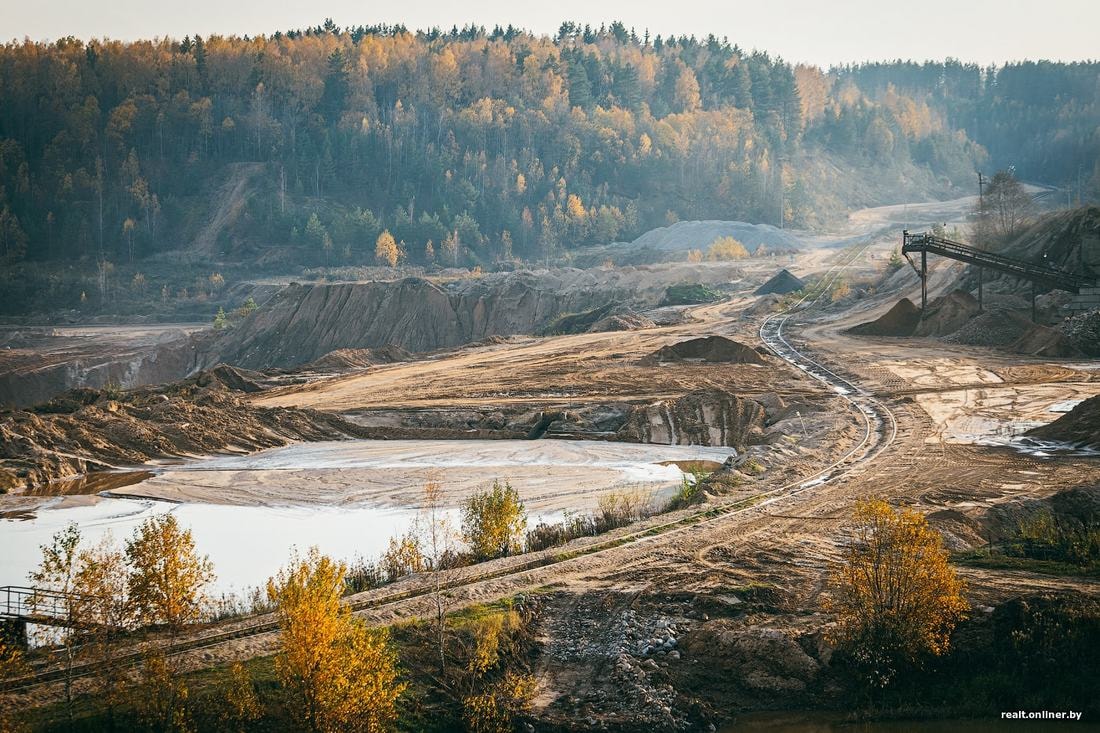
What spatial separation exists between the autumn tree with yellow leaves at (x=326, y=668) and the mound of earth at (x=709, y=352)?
125 feet

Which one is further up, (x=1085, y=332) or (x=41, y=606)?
(x=1085, y=332)

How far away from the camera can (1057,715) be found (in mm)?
17234

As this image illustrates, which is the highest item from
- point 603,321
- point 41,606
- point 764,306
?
point 41,606

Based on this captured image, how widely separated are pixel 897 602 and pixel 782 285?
219 feet

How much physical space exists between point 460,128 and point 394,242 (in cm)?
2887

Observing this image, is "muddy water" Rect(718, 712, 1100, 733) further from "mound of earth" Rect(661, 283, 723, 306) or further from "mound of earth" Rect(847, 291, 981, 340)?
"mound of earth" Rect(661, 283, 723, 306)

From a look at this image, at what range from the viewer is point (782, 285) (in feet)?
273

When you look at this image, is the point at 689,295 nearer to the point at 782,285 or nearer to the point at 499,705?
the point at 782,285

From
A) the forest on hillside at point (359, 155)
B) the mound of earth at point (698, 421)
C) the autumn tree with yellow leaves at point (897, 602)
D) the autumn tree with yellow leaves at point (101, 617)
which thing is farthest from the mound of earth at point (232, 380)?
the forest on hillside at point (359, 155)

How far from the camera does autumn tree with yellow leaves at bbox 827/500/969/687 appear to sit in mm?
18141

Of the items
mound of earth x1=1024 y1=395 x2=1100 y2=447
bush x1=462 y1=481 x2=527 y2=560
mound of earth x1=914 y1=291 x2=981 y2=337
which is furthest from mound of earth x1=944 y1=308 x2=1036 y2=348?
bush x1=462 y1=481 x2=527 y2=560

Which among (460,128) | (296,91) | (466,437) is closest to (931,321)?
(466,437)

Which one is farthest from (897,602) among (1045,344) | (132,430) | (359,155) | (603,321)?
(359,155)

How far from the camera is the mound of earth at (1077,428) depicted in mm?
33109
